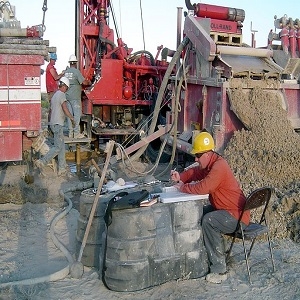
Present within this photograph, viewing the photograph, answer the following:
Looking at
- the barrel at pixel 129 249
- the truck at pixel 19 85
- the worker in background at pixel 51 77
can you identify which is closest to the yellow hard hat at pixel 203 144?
the barrel at pixel 129 249

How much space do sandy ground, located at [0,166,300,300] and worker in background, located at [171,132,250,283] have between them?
237 mm

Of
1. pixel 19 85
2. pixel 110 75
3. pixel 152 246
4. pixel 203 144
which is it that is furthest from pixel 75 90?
pixel 152 246

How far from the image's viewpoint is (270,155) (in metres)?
6.70

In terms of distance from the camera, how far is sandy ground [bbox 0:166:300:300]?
177 inches

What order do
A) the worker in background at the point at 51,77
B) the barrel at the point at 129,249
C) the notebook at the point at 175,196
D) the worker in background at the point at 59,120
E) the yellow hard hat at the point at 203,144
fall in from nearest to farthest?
1. the barrel at the point at 129,249
2. the notebook at the point at 175,196
3. the yellow hard hat at the point at 203,144
4. the worker in background at the point at 59,120
5. the worker in background at the point at 51,77

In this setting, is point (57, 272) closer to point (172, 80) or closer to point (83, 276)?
point (83, 276)

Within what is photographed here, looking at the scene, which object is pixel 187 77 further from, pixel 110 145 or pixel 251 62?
pixel 110 145

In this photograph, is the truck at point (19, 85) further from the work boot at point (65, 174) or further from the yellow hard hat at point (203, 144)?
the yellow hard hat at point (203, 144)

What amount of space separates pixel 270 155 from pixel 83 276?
3.14m

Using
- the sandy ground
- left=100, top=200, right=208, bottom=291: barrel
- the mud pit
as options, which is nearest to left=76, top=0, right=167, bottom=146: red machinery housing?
the mud pit

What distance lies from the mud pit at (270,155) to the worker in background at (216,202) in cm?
126

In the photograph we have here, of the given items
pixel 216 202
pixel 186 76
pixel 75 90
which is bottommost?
pixel 216 202

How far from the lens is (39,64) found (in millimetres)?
7516

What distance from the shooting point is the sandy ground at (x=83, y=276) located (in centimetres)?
449
